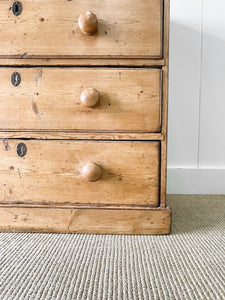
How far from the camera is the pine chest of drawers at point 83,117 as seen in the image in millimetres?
734

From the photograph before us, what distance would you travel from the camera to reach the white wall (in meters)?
1.21

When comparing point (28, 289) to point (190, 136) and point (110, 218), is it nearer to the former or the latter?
point (110, 218)

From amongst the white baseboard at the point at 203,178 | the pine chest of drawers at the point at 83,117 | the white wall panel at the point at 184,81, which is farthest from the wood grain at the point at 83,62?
the white baseboard at the point at 203,178

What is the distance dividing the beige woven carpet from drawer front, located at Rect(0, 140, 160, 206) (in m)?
0.11

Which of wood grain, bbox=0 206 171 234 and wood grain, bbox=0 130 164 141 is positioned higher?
wood grain, bbox=0 130 164 141

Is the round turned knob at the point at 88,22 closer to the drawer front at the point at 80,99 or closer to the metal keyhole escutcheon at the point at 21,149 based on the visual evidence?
the drawer front at the point at 80,99

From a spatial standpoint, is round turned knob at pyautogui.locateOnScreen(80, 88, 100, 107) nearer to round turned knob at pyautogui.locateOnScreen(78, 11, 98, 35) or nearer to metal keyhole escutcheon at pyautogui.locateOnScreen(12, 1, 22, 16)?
round turned knob at pyautogui.locateOnScreen(78, 11, 98, 35)

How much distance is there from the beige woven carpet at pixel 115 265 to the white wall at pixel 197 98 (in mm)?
449

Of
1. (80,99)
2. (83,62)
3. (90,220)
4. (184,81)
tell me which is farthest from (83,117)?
(184,81)

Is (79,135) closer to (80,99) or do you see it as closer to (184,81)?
(80,99)

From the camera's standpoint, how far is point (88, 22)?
0.69 metres

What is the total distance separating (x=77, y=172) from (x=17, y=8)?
1.59 ft

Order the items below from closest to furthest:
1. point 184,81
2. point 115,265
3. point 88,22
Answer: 1. point 115,265
2. point 88,22
3. point 184,81

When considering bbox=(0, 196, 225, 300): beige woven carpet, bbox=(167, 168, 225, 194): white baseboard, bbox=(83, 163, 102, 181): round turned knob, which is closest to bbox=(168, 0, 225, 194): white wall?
bbox=(167, 168, 225, 194): white baseboard
